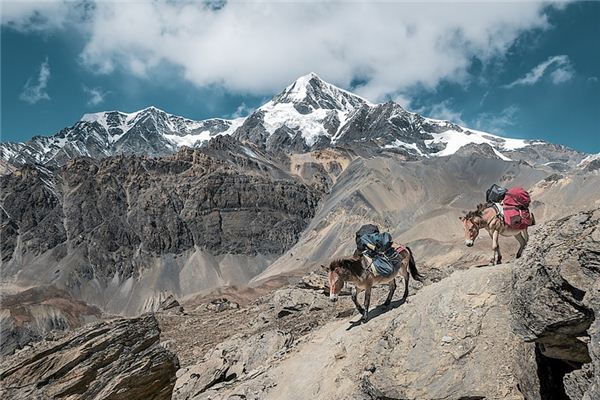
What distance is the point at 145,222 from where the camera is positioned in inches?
6678

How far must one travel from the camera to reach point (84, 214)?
570 ft

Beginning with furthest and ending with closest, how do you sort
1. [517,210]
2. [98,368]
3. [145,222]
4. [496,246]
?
[145,222] → [98,368] → [496,246] → [517,210]

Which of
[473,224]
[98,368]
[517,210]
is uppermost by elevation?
[517,210]

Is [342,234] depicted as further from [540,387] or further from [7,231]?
[540,387]

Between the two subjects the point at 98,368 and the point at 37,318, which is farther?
the point at 37,318

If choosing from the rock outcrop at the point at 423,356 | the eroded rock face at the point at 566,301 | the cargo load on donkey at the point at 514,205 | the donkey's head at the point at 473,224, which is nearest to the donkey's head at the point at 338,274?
the rock outcrop at the point at 423,356

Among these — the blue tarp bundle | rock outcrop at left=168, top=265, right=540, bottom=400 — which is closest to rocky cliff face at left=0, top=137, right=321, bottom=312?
rock outcrop at left=168, top=265, right=540, bottom=400

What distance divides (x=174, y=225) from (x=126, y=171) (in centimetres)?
3426

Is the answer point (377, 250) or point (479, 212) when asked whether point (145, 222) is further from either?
point (479, 212)

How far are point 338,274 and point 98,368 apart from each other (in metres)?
6.81

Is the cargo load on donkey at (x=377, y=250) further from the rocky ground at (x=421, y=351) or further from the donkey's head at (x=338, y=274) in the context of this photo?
the rocky ground at (x=421, y=351)

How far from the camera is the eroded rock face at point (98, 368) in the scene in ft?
43.0

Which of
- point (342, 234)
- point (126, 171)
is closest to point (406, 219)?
point (342, 234)

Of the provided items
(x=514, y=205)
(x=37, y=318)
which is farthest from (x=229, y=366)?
(x=37, y=318)
